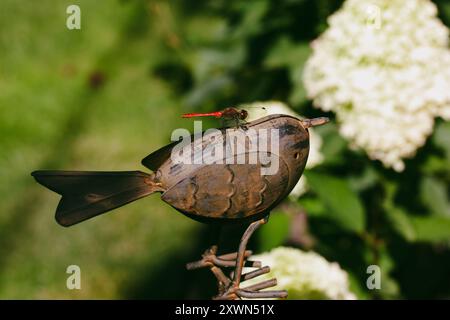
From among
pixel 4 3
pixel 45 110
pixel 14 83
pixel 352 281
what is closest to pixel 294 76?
pixel 352 281

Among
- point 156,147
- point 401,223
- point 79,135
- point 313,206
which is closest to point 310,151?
point 313,206

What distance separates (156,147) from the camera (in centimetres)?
338

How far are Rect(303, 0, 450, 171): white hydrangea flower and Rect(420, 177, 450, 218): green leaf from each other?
424 millimetres

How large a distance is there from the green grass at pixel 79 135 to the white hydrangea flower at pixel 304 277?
54.4 inches

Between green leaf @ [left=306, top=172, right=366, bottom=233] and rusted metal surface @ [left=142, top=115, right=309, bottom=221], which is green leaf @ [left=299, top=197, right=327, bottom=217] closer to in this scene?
green leaf @ [left=306, top=172, right=366, bottom=233]

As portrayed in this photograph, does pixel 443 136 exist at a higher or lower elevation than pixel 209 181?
higher

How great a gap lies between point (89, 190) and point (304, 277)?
77 centimetres

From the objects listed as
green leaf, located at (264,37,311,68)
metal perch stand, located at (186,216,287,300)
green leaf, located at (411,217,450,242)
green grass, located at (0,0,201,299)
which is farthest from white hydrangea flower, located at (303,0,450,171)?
green grass, located at (0,0,201,299)

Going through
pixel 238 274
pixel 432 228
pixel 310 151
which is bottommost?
pixel 238 274

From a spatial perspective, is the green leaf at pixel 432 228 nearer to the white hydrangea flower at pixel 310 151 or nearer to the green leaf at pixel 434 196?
the green leaf at pixel 434 196

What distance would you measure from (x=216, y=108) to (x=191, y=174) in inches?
77.9

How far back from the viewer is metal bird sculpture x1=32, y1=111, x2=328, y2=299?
876mm

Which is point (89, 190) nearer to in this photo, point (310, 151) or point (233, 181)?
point (233, 181)
